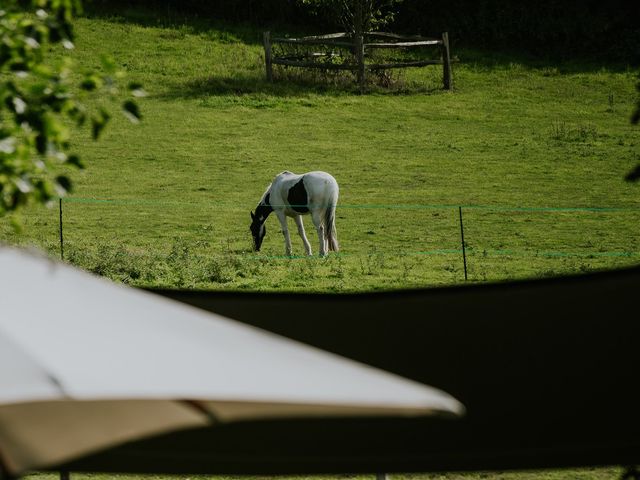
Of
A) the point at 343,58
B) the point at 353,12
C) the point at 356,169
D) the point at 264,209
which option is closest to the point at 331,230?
the point at 264,209

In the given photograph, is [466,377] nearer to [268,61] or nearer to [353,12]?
[268,61]

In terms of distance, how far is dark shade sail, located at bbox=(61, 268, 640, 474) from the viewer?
409cm

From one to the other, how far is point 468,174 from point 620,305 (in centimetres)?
1611

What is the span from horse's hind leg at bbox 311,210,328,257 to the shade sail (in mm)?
12543

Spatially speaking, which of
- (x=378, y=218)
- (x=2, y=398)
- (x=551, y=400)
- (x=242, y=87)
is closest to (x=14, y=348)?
(x=2, y=398)

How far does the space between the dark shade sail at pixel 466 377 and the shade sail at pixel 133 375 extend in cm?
114

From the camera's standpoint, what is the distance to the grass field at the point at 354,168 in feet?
47.5

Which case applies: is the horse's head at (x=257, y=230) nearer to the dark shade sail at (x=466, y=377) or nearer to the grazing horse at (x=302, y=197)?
the grazing horse at (x=302, y=197)

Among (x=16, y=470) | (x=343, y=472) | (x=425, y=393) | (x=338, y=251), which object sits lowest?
(x=338, y=251)

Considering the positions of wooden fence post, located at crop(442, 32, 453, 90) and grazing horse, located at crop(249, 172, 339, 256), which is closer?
grazing horse, located at crop(249, 172, 339, 256)

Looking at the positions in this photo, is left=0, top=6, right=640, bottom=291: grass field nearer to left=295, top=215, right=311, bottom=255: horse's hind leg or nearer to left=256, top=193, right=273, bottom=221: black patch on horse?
left=295, top=215, right=311, bottom=255: horse's hind leg

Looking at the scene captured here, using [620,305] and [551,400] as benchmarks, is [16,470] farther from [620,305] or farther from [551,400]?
[620,305]

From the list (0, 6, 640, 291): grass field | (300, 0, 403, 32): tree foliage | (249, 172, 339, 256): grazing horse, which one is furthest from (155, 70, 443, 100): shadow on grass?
(249, 172, 339, 256): grazing horse

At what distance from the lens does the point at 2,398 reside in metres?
2.25
